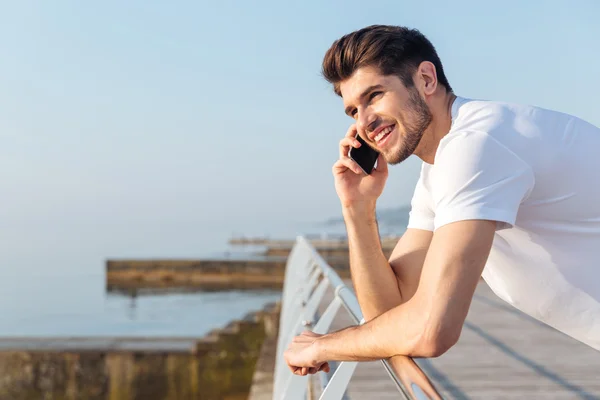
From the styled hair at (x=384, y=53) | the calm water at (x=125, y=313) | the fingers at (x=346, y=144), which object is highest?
the styled hair at (x=384, y=53)

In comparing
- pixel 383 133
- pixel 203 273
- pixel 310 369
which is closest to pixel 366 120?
pixel 383 133

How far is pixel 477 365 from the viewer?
4.83 metres

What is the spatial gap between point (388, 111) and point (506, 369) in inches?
124

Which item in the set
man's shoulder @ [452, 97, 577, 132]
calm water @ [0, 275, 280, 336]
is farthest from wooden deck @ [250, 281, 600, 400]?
calm water @ [0, 275, 280, 336]

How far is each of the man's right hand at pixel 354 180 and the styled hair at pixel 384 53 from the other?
0.38 m

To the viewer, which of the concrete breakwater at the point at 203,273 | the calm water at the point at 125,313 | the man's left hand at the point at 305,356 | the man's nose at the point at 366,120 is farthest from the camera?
the calm water at the point at 125,313

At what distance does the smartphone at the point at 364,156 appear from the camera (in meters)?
2.43

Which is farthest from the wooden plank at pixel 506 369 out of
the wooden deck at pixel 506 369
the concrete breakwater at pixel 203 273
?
the concrete breakwater at pixel 203 273

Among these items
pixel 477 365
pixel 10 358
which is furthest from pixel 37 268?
pixel 477 365

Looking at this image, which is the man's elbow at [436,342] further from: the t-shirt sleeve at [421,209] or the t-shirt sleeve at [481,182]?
the t-shirt sleeve at [421,209]

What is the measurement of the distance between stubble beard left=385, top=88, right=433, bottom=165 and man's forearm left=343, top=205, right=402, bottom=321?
12.9 inches

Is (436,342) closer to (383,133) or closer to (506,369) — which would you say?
(383,133)

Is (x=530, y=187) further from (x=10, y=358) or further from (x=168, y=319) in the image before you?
(x=168, y=319)

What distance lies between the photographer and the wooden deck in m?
4.09
